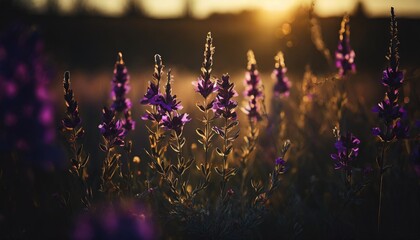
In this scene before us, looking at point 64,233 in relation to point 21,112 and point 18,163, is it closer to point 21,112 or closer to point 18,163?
point 18,163

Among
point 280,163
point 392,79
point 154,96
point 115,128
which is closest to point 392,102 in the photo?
point 392,79

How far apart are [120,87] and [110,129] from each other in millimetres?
449

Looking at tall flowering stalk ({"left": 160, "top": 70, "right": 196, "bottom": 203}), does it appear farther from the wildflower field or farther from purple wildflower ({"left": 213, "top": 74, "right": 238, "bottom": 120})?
purple wildflower ({"left": 213, "top": 74, "right": 238, "bottom": 120})

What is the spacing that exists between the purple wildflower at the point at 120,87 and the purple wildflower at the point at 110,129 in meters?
0.27

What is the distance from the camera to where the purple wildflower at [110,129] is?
8.28 ft

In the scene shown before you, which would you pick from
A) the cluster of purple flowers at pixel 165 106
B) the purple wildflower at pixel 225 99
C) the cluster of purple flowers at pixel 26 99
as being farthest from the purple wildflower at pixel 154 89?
the cluster of purple flowers at pixel 26 99

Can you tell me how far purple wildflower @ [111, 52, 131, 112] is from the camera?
2855mm

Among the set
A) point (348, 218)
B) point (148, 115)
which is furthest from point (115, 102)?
point (348, 218)

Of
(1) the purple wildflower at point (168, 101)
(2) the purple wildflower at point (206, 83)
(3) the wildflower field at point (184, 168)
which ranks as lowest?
(3) the wildflower field at point (184, 168)

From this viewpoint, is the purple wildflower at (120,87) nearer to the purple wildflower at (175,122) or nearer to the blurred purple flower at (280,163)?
the purple wildflower at (175,122)

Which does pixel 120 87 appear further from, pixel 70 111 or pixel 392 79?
pixel 392 79

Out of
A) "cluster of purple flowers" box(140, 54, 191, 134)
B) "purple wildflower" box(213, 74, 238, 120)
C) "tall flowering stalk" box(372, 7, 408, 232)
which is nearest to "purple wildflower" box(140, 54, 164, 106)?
"cluster of purple flowers" box(140, 54, 191, 134)

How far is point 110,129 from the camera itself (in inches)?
100

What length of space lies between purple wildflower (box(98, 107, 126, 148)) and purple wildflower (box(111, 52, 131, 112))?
0.27 m
